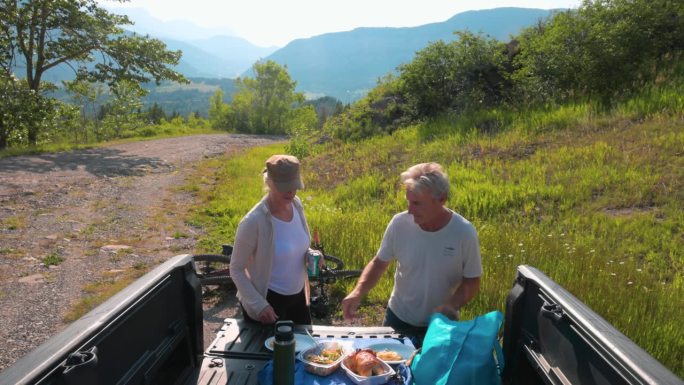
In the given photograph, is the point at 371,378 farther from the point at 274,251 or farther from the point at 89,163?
the point at 89,163

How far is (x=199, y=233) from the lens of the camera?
27.2ft

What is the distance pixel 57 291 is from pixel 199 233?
9.05 feet

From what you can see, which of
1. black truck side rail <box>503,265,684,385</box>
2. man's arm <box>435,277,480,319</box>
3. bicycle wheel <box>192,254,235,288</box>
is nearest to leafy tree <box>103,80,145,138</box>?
bicycle wheel <box>192,254,235,288</box>

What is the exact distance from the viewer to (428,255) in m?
3.24

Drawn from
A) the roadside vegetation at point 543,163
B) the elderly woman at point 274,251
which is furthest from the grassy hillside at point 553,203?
the elderly woman at point 274,251

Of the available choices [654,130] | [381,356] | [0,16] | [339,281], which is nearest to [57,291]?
[339,281]

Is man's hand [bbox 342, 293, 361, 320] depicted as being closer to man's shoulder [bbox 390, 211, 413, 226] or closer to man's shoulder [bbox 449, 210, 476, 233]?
man's shoulder [bbox 390, 211, 413, 226]

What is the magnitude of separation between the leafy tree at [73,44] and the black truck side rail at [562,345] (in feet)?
60.4

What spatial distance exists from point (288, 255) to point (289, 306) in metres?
0.39

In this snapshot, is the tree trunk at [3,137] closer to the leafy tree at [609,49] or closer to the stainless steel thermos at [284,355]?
the leafy tree at [609,49]

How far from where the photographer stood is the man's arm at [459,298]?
3158 millimetres

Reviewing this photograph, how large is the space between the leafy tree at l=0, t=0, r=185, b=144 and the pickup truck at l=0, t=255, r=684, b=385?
17.5m

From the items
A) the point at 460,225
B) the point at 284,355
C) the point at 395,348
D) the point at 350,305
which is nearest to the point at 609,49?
the point at 460,225

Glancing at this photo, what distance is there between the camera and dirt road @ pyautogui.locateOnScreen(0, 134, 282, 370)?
5262 millimetres
